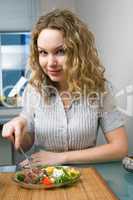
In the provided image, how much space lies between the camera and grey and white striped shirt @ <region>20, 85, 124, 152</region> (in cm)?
138

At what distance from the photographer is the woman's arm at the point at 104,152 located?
1273 millimetres

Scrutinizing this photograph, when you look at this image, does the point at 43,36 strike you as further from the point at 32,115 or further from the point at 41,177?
the point at 41,177

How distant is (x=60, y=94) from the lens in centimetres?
143

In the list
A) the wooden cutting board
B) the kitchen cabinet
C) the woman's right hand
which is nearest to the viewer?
the wooden cutting board

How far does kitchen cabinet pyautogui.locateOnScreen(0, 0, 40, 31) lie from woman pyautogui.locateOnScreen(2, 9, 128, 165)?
183 centimetres

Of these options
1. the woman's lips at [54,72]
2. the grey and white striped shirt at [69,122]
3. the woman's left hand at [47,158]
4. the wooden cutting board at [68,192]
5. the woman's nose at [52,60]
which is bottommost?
the woman's left hand at [47,158]

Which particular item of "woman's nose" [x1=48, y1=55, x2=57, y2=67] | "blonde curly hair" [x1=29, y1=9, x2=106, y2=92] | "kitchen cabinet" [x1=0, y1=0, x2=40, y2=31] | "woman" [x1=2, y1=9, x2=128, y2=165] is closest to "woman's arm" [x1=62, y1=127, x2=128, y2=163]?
"woman" [x1=2, y1=9, x2=128, y2=165]

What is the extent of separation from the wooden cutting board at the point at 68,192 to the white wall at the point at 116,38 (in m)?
0.84

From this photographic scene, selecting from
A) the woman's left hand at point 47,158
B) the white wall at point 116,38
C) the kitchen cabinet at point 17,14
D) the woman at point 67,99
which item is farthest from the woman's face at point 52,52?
the kitchen cabinet at point 17,14

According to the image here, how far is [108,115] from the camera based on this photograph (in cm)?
144

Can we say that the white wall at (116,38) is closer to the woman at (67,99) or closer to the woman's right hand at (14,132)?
the woman at (67,99)

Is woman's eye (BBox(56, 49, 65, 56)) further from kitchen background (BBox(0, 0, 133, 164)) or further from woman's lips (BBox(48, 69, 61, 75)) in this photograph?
kitchen background (BBox(0, 0, 133, 164))

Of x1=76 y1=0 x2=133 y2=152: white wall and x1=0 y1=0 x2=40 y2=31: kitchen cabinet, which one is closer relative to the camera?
x1=76 y1=0 x2=133 y2=152: white wall

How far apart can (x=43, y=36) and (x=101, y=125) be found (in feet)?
1.47
